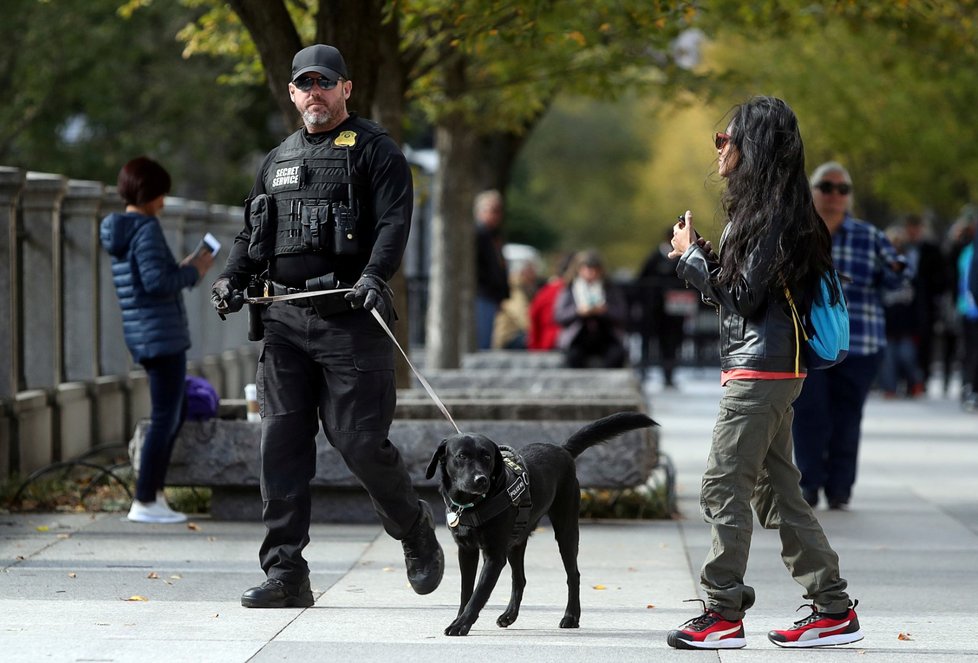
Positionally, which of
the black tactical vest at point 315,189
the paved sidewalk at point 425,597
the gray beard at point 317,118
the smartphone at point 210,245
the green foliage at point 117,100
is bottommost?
the paved sidewalk at point 425,597

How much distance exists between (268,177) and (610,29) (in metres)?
5.59

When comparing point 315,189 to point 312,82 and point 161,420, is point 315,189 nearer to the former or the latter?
point 312,82

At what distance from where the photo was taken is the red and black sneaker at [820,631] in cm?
569

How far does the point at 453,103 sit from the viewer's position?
547 inches

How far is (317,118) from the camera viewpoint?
246 inches

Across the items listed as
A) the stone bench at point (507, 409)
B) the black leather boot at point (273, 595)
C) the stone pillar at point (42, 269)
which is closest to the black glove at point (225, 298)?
the black leather boot at point (273, 595)

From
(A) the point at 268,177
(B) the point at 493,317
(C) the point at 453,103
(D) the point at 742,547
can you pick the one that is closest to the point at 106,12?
(B) the point at 493,317

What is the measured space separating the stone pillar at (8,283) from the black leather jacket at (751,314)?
5.12 meters

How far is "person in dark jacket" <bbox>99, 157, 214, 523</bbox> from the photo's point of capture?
8.38 m

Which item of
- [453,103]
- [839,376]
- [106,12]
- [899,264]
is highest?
[106,12]

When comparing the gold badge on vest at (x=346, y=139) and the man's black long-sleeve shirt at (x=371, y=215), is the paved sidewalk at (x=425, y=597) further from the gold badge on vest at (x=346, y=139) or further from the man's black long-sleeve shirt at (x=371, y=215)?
the gold badge on vest at (x=346, y=139)

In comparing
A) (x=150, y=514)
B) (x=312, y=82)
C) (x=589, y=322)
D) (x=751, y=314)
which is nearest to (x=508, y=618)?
(x=751, y=314)

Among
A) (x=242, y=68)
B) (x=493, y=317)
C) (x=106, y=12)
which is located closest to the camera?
(x=242, y=68)

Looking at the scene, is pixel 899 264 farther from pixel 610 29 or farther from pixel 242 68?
pixel 242 68
